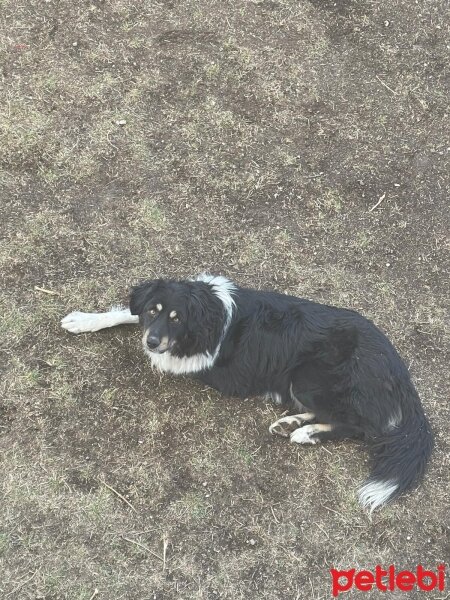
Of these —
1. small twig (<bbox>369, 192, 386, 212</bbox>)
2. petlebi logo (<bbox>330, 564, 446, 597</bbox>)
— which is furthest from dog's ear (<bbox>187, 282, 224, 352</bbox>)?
small twig (<bbox>369, 192, 386, 212</bbox>)

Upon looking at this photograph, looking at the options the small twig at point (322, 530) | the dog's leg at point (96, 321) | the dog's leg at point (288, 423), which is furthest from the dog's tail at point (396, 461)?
the dog's leg at point (96, 321)

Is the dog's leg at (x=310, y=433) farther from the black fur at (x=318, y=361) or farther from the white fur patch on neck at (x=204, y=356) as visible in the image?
the white fur patch on neck at (x=204, y=356)

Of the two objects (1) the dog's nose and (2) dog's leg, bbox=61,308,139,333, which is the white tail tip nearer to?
(1) the dog's nose

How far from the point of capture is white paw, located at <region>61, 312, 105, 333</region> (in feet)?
11.3

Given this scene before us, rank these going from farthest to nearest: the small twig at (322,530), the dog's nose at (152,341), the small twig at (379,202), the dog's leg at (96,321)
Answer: the small twig at (379,202) < the dog's leg at (96,321) < the small twig at (322,530) < the dog's nose at (152,341)

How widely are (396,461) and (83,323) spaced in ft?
6.77

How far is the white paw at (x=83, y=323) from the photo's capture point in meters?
3.43

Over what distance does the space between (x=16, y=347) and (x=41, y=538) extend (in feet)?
3.72

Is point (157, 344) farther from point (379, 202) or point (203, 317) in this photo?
point (379, 202)

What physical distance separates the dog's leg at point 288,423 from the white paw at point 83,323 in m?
1.25

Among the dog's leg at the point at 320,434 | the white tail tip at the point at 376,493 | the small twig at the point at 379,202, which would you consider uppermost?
the small twig at the point at 379,202

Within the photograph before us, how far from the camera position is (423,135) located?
4594 millimetres

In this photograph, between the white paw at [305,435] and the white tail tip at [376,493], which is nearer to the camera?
the white tail tip at [376,493]

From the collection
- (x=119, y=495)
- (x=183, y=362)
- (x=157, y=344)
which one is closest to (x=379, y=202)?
(x=183, y=362)
